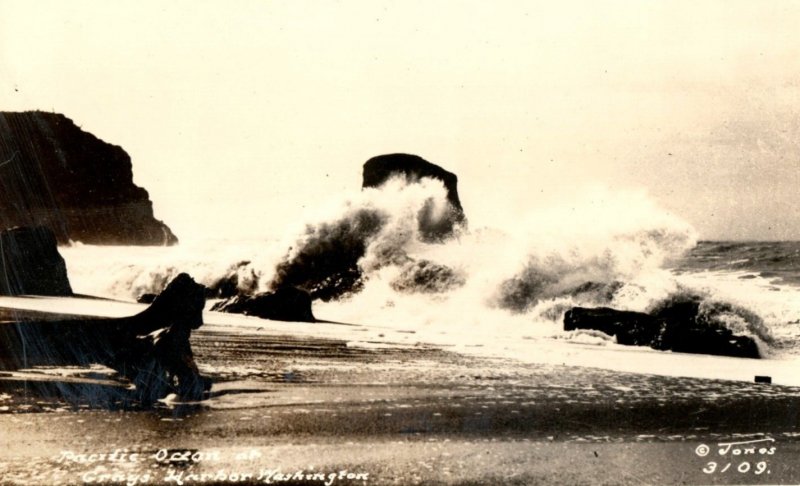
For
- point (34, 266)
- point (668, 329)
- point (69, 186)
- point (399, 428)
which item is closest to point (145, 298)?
point (34, 266)

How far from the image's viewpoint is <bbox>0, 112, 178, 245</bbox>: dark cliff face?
6.75 metres

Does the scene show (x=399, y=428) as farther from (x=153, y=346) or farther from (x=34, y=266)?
(x=34, y=266)

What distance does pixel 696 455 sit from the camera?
4.30 m

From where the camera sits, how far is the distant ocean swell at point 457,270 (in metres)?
9.16

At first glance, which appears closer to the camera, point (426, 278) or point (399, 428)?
point (399, 428)

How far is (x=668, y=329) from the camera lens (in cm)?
834

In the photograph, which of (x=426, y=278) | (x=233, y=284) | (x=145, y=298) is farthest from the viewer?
(x=426, y=278)

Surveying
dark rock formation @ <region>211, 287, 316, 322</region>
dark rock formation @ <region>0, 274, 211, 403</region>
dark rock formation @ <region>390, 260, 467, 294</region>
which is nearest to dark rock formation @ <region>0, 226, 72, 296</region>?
dark rock formation @ <region>211, 287, 316, 322</region>

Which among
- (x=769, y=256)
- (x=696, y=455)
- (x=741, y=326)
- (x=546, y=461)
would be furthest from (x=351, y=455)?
(x=769, y=256)

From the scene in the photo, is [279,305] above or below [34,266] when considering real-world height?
below

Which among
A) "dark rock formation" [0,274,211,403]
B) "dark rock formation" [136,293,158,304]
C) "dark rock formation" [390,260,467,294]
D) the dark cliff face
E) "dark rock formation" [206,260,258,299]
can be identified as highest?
the dark cliff face

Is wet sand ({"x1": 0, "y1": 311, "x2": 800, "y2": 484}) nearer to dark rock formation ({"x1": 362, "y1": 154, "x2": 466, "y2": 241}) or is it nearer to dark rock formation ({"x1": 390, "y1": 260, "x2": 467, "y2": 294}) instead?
dark rock formation ({"x1": 362, "y1": 154, "x2": 466, "y2": 241})

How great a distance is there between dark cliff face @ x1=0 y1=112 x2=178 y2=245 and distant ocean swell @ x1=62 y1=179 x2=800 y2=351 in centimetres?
35

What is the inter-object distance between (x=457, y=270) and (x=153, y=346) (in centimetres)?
626
